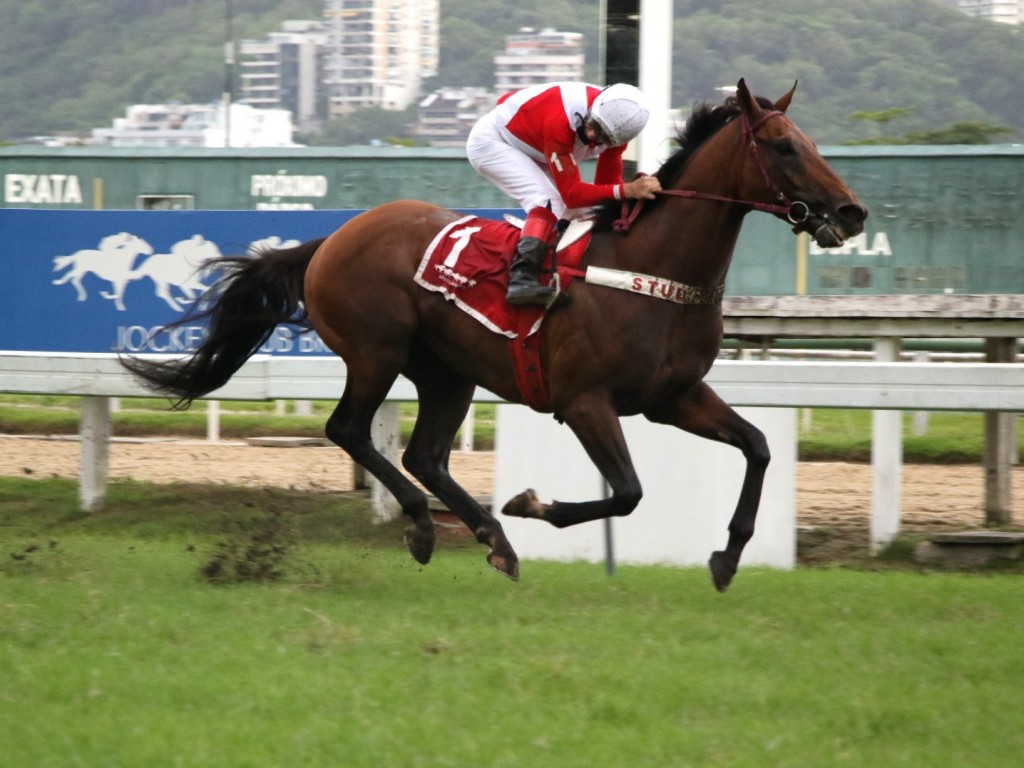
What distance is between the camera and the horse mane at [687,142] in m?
5.34

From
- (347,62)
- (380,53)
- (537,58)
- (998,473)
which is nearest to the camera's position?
(998,473)

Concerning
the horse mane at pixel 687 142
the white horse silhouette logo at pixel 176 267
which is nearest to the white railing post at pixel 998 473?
the horse mane at pixel 687 142

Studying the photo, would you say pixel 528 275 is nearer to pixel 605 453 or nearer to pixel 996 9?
pixel 605 453

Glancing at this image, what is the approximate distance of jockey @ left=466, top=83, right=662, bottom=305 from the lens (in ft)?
17.2

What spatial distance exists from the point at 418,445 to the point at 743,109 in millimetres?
2030

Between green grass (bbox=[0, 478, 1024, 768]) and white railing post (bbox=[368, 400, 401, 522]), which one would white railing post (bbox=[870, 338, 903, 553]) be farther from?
white railing post (bbox=[368, 400, 401, 522])

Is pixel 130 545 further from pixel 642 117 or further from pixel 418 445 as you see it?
pixel 642 117

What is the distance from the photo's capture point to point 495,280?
552cm

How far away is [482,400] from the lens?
7.37 meters

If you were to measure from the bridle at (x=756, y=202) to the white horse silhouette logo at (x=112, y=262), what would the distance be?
3.80 metres

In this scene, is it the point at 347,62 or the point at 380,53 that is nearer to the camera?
the point at 380,53

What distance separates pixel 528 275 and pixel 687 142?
810 mm

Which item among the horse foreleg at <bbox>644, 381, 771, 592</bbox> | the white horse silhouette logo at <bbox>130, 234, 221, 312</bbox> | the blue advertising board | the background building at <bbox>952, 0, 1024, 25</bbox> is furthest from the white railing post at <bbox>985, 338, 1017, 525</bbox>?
the background building at <bbox>952, 0, 1024, 25</bbox>

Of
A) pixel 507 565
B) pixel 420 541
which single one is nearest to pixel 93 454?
pixel 420 541
